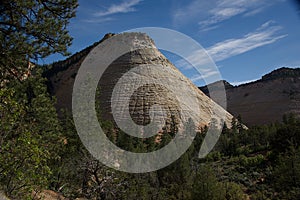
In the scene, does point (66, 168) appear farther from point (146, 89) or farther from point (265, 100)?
point (265, 100)

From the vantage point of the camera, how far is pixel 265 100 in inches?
4291

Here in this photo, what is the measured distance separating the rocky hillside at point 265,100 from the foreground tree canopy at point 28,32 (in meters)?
91.1

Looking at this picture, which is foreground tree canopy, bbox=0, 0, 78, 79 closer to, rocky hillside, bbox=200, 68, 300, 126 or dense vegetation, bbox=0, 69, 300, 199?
dense vegetation, bbox=0, 69, 300, 199

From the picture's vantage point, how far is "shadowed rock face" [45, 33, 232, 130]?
54.7 m

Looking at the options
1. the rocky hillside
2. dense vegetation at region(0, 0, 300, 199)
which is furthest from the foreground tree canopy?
the rocky hillside

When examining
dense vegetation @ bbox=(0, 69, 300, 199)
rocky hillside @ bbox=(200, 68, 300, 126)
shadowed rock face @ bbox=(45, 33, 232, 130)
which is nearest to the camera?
dense vegetation @ bbox=(0, 69, 300, 199)

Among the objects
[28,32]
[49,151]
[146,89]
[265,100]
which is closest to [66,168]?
[49,151]

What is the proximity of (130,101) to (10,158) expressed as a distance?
49.2 metres

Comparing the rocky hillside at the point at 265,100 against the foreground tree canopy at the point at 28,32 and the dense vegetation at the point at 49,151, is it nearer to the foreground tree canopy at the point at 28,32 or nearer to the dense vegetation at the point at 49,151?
the dense vegetation at the point at 49,151

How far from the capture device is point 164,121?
53500 millimetres

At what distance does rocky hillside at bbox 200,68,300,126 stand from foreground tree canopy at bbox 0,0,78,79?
91.1 m

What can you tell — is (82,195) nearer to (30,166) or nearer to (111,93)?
(30,166)

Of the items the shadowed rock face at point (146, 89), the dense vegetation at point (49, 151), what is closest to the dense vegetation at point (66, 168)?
the dense vegetation at point (49, 151)

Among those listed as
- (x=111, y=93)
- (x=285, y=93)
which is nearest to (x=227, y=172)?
(x=111, y=93)
